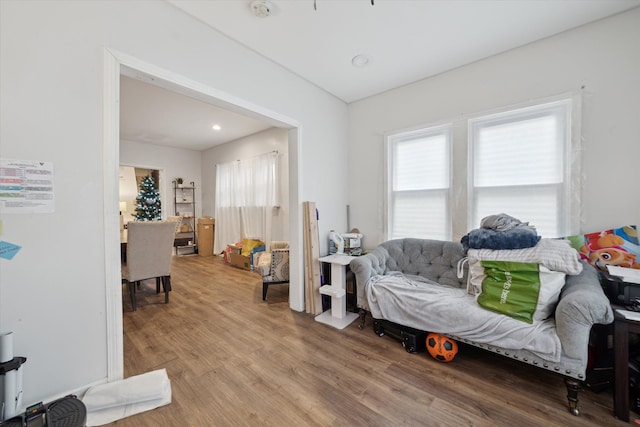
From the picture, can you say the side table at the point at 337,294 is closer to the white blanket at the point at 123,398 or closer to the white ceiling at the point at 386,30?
the white blanket at the point at 123,398

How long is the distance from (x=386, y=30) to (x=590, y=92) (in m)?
1.80

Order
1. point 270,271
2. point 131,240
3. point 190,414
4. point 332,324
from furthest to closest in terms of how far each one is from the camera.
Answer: point 270,271, point 131,240, point 332,324, point 190,414

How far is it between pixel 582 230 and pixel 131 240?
4.50 metres

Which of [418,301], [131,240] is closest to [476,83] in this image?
[418,301]

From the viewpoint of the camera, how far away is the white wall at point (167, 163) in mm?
5484

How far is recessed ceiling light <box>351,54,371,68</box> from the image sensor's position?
2480mm

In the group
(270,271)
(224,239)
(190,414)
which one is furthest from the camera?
(224,239)

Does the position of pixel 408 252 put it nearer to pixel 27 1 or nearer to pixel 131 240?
pixel 131 240

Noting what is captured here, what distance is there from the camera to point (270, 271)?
3211 millimetres

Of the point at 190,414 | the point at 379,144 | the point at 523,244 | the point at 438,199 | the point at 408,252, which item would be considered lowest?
the point at 190,414

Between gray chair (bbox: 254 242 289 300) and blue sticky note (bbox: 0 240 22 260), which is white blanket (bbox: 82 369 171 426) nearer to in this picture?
blue sticky note (bbox: 0 240 22 260)

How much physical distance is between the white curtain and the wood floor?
2.52 metres

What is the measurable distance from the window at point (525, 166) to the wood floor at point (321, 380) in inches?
53.2

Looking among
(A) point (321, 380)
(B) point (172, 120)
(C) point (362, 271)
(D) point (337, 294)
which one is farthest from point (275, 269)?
(B) point (172, 120)
